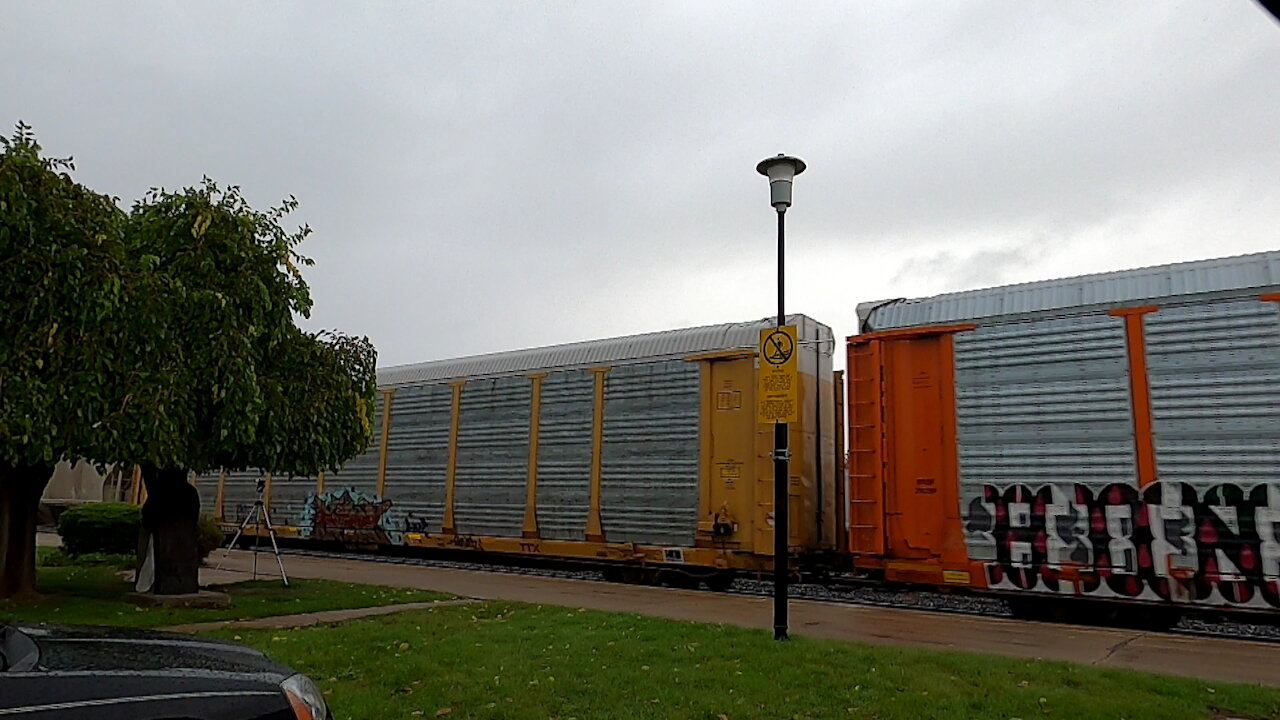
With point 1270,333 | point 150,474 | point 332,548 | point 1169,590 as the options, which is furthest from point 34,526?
point 1270,333

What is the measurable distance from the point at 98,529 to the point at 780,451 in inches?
535

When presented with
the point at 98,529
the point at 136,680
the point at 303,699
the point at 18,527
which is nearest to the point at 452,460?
the point at 98,529

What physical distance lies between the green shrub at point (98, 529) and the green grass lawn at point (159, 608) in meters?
1.84

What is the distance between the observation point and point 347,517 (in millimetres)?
19266

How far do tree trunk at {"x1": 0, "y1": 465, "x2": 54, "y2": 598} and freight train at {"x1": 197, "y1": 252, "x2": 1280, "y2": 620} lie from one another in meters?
7.19

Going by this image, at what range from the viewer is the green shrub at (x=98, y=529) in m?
16.7

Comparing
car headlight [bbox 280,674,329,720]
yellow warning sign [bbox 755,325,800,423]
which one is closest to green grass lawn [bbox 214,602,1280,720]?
yellow warning sign [bbox 755,325,800,423]

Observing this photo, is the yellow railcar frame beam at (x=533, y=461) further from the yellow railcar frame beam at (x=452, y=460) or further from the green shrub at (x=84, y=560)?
the green shrub at (x=84, y=560)

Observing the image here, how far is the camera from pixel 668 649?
7.78 m

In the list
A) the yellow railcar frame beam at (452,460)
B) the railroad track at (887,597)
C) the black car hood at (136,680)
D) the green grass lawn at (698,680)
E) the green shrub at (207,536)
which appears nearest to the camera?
the black car hood at (136,680)

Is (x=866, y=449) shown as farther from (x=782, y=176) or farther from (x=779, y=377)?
(x=782, y=176)

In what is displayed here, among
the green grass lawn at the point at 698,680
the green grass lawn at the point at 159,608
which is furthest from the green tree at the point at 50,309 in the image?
the green grass lawn at the point at 698,680

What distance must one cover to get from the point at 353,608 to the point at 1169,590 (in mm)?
8855

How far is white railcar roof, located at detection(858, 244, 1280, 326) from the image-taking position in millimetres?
10109
